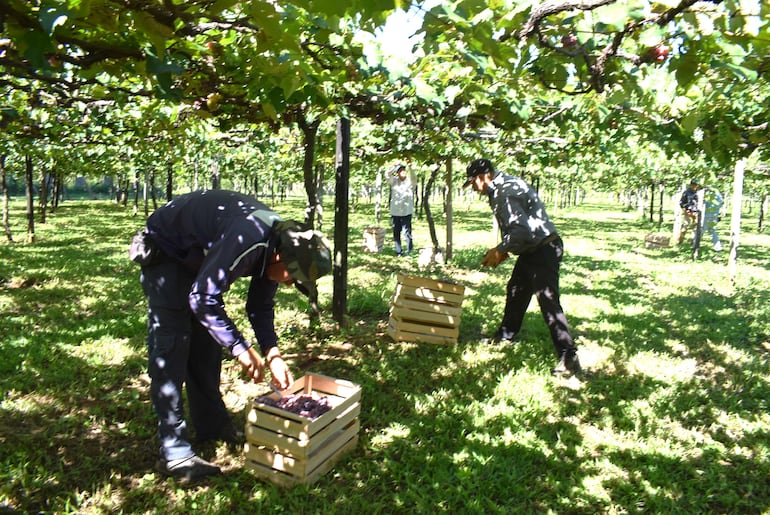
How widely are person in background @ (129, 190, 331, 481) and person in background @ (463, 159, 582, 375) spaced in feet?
7.87

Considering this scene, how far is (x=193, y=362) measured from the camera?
2.98 meters

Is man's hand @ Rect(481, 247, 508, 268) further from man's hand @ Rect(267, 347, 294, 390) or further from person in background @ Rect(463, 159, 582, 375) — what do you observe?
man's hand @ Rect(267, 347, 294, 390)

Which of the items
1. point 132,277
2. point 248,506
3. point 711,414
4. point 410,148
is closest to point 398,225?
point 410,148

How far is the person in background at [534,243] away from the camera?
432 cm

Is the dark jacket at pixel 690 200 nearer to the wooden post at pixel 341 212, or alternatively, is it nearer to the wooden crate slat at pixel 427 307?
the wooden crate slat at pixel 427 307

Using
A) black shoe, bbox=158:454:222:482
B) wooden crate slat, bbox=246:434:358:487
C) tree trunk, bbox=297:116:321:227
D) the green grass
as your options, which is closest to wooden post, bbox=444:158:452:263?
the green grass

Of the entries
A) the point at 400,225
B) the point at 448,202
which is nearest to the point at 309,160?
the point at 448,202

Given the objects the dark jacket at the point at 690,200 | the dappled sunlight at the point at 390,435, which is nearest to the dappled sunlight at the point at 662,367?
the dappled sunlight at the point at 390,435

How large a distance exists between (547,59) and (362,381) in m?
2.84

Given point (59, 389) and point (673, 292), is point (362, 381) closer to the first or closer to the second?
point (59, 389)

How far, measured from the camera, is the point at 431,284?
4965mm

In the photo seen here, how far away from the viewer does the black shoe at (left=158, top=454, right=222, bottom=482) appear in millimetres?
2705

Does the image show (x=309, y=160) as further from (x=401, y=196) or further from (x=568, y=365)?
(x=401, y=196)

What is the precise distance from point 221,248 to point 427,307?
3.05m
